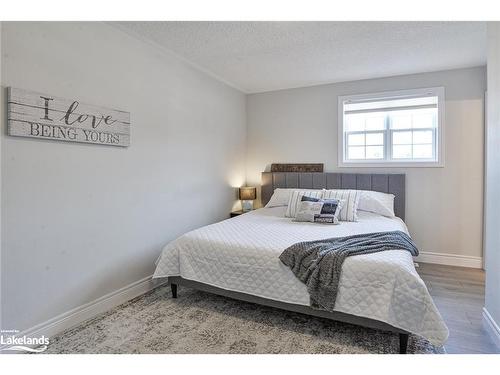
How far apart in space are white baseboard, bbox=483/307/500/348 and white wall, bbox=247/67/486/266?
5.36ft

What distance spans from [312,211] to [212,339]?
1678 millimetres

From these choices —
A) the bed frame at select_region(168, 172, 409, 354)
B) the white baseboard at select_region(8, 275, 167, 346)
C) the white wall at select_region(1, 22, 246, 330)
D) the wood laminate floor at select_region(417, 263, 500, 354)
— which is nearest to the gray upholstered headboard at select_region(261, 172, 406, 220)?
the bed frame at select_region(168, 172, 409, 354)

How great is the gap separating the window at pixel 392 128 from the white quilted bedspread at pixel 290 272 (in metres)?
1.16

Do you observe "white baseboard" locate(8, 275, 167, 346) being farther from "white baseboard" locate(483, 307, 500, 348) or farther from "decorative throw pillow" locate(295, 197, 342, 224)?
"white baseboard" locate(483, 307, 500, 348)

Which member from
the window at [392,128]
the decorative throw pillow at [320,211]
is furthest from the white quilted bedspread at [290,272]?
the window at [392,128]

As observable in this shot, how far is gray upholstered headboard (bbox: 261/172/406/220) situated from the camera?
12.4ft

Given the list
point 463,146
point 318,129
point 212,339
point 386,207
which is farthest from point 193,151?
point 463,146

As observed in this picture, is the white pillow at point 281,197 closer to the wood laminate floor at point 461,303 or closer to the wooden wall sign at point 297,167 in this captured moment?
the wooden wall sign at point 297,167

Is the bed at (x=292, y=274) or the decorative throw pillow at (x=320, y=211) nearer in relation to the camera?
the bed at (x=292, y=274)

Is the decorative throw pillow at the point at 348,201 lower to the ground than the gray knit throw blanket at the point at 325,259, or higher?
higher

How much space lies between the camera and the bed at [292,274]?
179 cm

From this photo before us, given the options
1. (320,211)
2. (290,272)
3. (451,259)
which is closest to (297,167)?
(320,211)

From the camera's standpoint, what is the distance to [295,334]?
2129 mm

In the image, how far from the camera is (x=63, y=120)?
2.14 m
